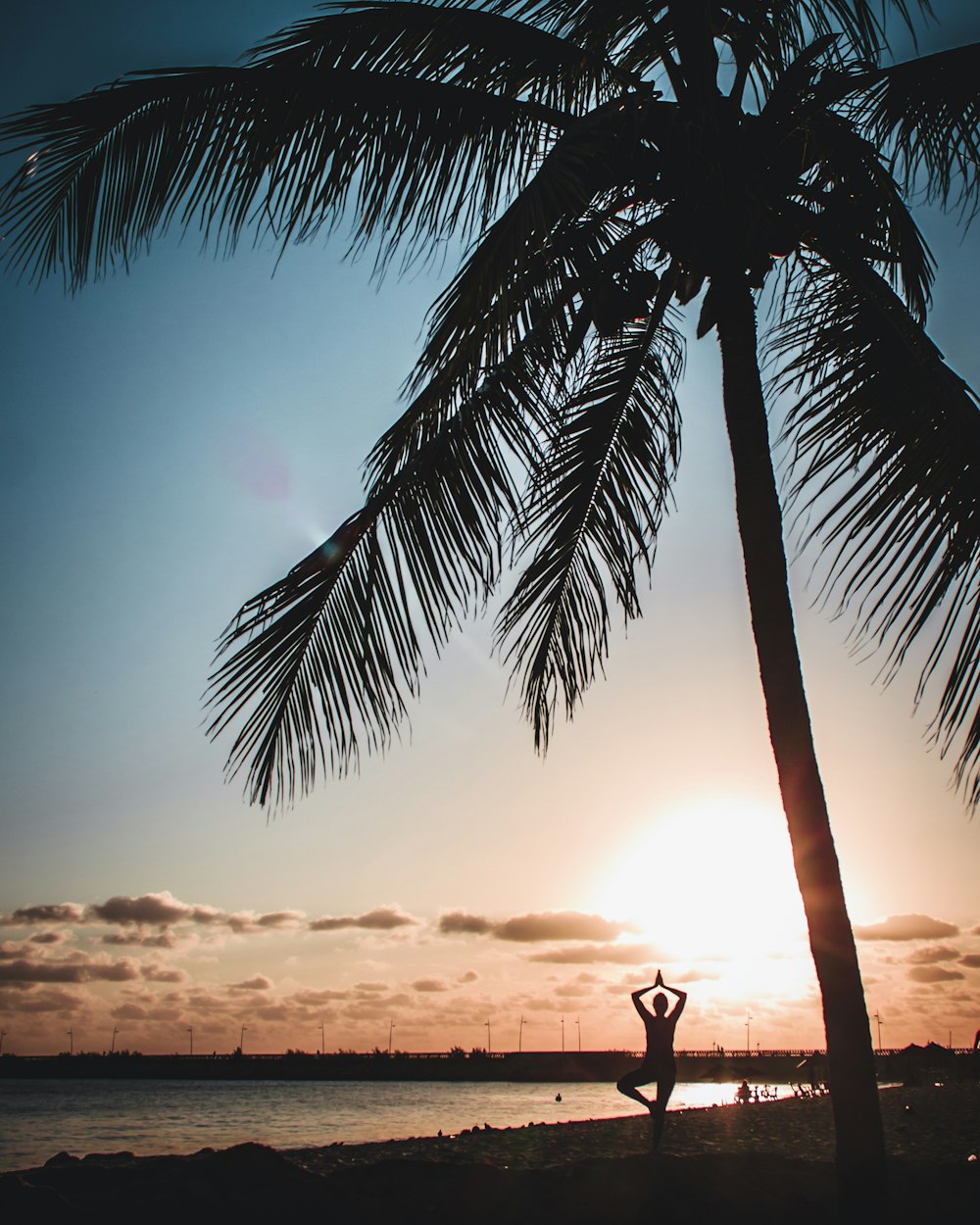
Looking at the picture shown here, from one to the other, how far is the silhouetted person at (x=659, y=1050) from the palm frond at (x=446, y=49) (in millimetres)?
7830

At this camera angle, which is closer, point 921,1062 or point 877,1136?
point 877,1136

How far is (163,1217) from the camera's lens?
5.12 meters

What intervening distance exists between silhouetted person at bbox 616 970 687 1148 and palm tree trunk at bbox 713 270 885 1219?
5.49 m

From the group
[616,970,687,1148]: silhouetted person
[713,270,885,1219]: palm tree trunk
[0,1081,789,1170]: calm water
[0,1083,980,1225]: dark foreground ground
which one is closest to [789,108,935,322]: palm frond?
[713,270,885,1219]: palm tree trunk

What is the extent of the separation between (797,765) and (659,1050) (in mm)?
6109

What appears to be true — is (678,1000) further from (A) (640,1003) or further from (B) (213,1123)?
(B) (213,1123)

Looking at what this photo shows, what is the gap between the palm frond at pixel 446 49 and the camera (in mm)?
4379

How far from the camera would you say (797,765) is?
404 cm

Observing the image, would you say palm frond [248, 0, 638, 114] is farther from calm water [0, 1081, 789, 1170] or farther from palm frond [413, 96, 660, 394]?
calm water [0, 1081, 789, 1170]

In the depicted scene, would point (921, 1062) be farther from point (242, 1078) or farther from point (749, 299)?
point (242, 1078)

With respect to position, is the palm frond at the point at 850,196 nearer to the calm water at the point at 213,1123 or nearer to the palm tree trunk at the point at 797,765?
the palm tree trunk at the point at 797,765

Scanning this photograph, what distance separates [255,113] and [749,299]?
258 centimetres

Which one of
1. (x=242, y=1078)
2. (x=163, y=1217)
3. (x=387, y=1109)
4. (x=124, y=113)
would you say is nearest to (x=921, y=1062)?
(x=387, y=1109)

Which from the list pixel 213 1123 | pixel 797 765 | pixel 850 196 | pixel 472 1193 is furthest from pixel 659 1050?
pixel 213 1123
